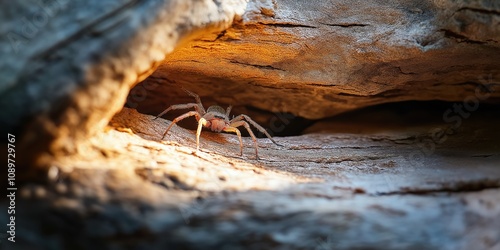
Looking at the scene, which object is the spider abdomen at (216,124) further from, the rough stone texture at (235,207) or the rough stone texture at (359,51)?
the rough stone texture at (235,207)

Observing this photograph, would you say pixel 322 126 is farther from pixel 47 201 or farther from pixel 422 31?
pixel 47 201

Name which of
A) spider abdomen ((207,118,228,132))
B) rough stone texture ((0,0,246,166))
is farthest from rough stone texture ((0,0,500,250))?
spider abdomen ((207,118,228,132))

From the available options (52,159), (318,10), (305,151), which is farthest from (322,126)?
(52,159)

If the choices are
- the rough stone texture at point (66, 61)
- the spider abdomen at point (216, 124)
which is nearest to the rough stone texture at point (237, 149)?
the rough stone texture at point (66, 61)

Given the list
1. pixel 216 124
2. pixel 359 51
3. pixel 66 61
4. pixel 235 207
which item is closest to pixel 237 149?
pixel 216 124

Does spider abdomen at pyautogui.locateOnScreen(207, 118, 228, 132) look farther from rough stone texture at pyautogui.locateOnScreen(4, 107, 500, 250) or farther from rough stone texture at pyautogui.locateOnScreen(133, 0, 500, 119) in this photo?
rough stone texture at pyautogui.locateOnScreen(4, 107, 500, 250)

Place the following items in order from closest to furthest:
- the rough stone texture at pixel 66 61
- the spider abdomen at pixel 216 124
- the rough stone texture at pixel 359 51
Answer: the rough stone texture at pixel 66 61 < the rough stone texture at pixel 359 51 < the spider abdomen at pixel 216 124
